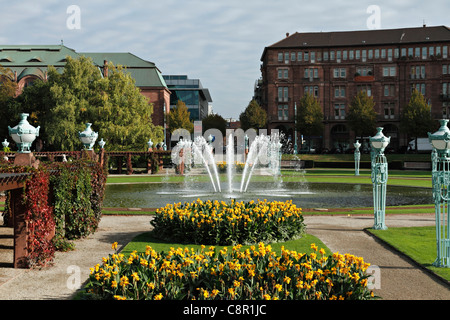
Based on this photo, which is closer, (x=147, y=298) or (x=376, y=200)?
(x=147, y=298)

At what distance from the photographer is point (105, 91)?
1981 inches

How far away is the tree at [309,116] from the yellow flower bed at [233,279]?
69389mm

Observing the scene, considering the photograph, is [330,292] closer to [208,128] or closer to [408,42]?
[408,42]

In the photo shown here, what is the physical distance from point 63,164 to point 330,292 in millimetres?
7790

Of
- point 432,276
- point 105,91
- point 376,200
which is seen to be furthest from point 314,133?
point 432,276

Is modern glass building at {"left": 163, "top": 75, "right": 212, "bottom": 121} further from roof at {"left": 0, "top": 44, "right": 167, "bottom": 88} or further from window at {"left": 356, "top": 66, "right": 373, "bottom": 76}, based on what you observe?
window at {"left": 356, "top": 66, "right": 373, "bottom": 76}

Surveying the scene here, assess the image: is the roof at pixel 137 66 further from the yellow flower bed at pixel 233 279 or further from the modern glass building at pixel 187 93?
the yellow flower bed at pixel 233 279

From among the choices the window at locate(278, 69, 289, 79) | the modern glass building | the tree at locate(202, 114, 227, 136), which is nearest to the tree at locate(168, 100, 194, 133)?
the tree at locate(202, 114, 227, 136)

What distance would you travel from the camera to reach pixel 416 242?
12047 mm

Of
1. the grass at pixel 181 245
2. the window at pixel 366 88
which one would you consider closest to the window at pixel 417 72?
the window at pixel 366 88

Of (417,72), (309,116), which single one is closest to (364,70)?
(417,72)

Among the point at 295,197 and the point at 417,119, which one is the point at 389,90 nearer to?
the point at 417,119

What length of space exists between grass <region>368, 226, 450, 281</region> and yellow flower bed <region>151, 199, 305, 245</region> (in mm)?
2448

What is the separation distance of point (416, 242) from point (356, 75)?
241 ft
